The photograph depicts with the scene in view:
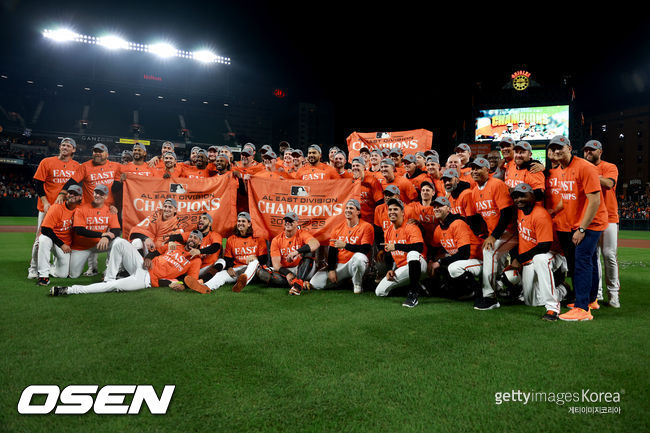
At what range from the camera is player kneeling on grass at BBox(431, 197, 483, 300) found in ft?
18.5

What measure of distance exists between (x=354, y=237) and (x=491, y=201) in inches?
86.9

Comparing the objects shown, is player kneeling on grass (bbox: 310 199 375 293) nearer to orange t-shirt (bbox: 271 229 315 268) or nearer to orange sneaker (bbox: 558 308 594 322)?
orange t-shirt (bbox: 271 229 315 268)

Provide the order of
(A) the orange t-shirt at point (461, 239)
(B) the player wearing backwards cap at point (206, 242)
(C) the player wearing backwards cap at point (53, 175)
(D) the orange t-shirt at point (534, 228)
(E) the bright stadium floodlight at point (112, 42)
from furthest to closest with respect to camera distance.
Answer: (E) the bright stadium floodlight at point (112, 42) → (C) the player wearing backwards cap at point (53, 175) → (B) the player wearing backwards cap at point (206, 242) → (A) the orange t-shirt at point (461, 239) → (D) the orange t-shirt at point (534, 228)

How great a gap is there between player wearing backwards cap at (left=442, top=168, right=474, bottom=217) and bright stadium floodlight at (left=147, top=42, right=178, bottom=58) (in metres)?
41.1

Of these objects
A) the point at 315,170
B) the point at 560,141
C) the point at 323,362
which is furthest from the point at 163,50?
the point at 323,362

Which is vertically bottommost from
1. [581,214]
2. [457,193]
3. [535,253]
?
[535,253]

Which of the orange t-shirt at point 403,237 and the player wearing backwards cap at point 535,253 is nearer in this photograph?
the player wearing backwards cap at point 535,253

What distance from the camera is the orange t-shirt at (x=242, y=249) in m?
6.82

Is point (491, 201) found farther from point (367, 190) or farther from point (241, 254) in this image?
point (241, 254)

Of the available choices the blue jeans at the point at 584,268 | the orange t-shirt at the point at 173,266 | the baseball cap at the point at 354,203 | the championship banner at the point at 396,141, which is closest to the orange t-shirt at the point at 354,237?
the baseball cap at the point at 354,203

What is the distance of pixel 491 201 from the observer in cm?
555

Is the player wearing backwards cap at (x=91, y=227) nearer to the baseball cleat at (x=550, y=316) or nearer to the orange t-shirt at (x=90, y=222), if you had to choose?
the orange t-shirt at (x=90, y=222)

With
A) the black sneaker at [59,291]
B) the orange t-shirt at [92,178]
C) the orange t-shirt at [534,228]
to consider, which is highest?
the orange t-shirt at [92,178]

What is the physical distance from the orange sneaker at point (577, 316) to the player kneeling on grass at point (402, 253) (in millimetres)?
1819
